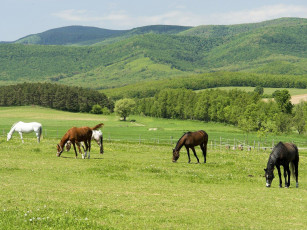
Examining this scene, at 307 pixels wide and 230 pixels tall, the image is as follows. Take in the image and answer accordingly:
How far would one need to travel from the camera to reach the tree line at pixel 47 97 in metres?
167

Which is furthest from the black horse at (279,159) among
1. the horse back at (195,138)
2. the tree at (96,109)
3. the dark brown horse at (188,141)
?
the tree at (96,109)

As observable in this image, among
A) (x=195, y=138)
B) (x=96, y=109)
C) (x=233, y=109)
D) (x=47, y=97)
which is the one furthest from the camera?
(x=96, y=109)

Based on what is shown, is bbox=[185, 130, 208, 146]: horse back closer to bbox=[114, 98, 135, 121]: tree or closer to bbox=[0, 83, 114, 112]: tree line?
bbox=[114, 98, 135, 121]: tree

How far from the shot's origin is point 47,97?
168m

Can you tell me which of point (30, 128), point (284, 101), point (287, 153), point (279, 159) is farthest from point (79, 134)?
point (284, 101)

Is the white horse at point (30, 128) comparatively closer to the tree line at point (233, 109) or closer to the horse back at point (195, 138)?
the horse back at point (195, 138)

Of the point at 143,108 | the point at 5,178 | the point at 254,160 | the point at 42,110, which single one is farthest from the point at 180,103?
the point at 5,178

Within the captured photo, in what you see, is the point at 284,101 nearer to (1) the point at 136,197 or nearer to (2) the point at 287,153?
(2) the point at 287,153

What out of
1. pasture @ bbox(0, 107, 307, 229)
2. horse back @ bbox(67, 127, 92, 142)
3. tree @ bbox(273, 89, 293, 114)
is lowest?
pasture @ bbox(0, 107, 307, 229)

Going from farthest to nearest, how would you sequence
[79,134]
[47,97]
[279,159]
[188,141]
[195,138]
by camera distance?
[47,97] → [195,138] → [188,141] → [79,134] → [279,159]

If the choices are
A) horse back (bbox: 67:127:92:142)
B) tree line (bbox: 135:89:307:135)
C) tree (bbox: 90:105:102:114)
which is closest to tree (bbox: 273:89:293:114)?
tree line (bbox: 135:89:307:135)

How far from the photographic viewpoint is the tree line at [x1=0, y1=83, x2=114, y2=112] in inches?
6565

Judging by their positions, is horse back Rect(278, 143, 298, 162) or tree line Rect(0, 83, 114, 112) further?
tree line Rect(0, 83, 114, 112)

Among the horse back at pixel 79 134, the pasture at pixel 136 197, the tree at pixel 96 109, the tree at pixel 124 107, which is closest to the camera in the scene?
the pasture at pixel 136 197
